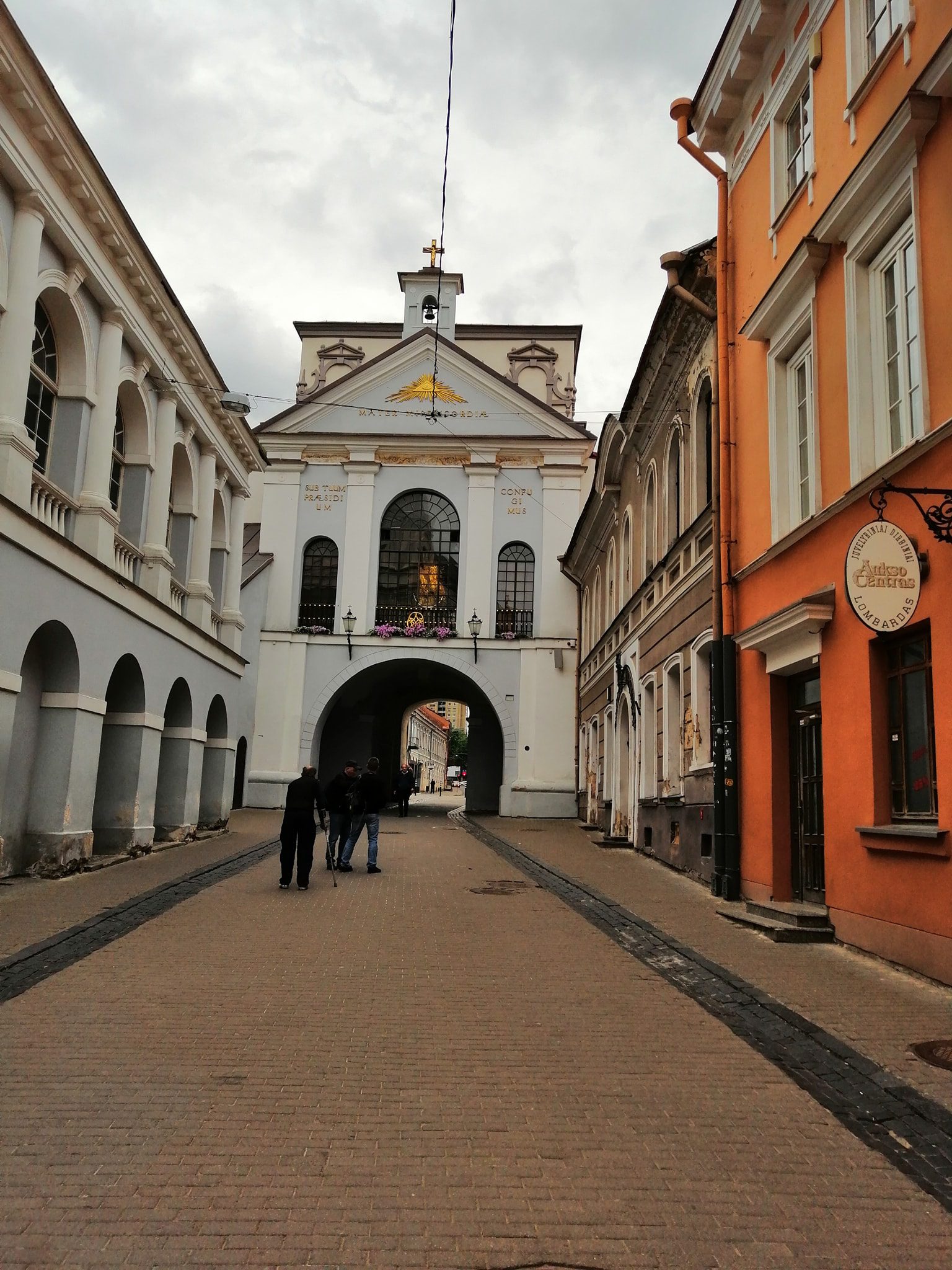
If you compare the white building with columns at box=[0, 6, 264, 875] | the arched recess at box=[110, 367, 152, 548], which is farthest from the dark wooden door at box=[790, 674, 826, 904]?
the arched recess at box=[110, 367, 152, 548]

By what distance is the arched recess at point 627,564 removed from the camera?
21250 mm

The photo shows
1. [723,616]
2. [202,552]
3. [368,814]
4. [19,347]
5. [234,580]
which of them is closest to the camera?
[19,347]

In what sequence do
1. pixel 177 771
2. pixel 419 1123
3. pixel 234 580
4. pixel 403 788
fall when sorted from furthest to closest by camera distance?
pixel 403 788, pixel 234 580, pixel 177 771, pixel 419 1123

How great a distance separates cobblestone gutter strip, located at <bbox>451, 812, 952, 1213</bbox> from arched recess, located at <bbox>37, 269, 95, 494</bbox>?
959 centimetres

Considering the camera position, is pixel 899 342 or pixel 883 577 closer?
pixel 883 577

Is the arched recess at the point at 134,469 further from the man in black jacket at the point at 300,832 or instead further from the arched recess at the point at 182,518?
the man in black jacket at the point at 300,832

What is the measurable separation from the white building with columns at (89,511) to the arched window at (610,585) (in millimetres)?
8942

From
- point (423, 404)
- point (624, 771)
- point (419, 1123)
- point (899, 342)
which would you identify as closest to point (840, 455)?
point (899, 342)

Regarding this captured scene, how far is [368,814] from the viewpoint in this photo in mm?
15188

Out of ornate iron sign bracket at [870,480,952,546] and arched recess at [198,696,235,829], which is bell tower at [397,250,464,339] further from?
ornate iron sign bracket at [870,480,952,546]

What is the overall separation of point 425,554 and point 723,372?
2093 centimetres

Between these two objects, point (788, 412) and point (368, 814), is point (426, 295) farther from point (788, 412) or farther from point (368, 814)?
point (788, 412)

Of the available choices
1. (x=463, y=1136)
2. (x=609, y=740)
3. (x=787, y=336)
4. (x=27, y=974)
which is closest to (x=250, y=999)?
(x=27, y=974)

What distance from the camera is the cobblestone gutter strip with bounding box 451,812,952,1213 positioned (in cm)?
445
